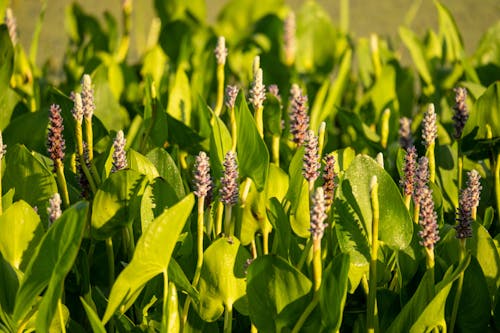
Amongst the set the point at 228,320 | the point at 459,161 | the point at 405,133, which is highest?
the point at 405,133

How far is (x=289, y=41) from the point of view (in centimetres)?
287

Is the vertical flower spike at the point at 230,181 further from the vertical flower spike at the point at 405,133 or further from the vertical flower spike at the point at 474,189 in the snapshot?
the vertical flower spike at the point at 405,133

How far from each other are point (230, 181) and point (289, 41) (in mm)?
1430

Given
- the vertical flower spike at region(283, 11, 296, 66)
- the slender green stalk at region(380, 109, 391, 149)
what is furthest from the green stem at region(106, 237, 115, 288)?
the vertical flower spike at region(283, 11, 296, 66)

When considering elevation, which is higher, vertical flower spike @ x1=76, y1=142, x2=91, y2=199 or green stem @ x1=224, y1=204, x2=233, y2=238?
vertical flower spike @ x1=76, y1=142, x2=91, y2=199

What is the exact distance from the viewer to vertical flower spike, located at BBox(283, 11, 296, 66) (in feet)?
9.04

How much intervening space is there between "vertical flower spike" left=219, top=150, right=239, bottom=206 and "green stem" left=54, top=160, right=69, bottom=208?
319 millimetres

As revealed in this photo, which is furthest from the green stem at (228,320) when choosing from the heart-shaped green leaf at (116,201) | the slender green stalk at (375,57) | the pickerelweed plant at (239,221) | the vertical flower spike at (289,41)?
the slender green stalk at (375,57)

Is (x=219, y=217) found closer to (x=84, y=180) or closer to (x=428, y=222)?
(x=84, y=180)

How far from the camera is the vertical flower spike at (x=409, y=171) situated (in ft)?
5.22

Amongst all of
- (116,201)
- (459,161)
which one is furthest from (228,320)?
(459,161)

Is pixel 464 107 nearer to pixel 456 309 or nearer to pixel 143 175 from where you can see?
pixel 456 309

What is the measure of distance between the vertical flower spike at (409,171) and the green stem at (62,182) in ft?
2.02

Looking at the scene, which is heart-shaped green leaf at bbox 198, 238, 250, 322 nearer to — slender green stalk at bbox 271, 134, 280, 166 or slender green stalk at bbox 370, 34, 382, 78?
slender green stalk at bbox 271, 134, 280, 166
